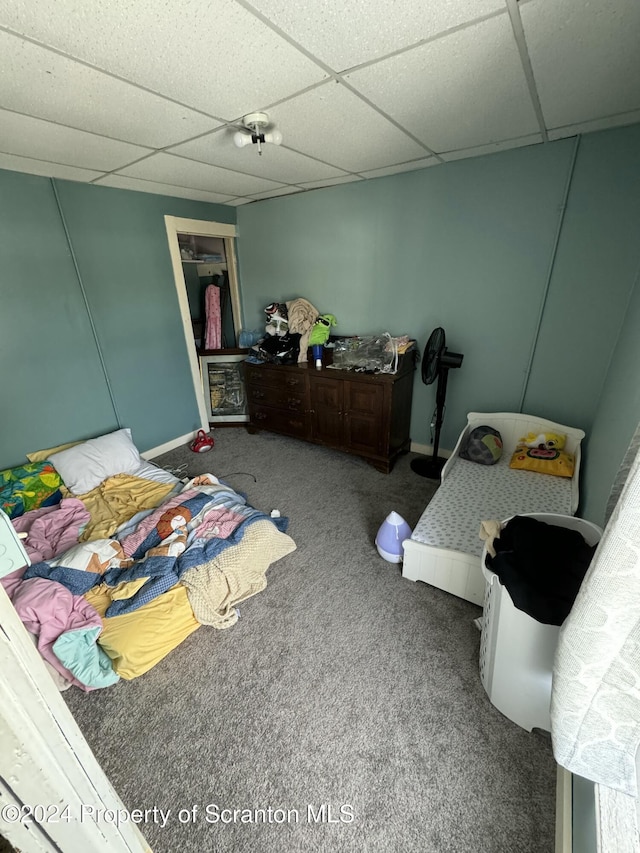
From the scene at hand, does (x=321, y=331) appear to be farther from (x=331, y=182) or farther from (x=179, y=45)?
(x=179, y=45)

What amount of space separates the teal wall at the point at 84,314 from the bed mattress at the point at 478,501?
2.76 m

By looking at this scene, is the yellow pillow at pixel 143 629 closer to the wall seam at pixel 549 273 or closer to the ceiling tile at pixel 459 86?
the ceiling tile at pixel 459 86

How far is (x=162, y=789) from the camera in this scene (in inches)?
46.9

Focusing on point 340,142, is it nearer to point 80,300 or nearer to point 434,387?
point 434,387

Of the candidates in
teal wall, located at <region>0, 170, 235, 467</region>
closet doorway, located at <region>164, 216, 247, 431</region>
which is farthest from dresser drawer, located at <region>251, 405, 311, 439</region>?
teal wall, located at <region>0, 170, 235, 467</region>

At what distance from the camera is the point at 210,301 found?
379cm

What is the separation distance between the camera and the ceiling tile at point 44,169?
207cm

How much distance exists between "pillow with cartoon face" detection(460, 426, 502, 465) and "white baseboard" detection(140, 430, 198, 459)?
2.77 metres

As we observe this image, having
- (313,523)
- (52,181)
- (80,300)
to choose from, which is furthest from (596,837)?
(52,181)

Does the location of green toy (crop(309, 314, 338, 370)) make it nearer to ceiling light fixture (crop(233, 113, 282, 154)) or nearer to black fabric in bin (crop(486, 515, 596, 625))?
ceiling light fixture (crop(233, 113, 282, 154))

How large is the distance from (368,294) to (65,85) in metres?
2.32

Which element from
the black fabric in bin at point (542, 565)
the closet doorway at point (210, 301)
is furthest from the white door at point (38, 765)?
the closet doorway at point (210, 301)

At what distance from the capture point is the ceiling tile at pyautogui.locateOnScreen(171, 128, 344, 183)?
193cm

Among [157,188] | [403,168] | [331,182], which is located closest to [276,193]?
[331,182]
